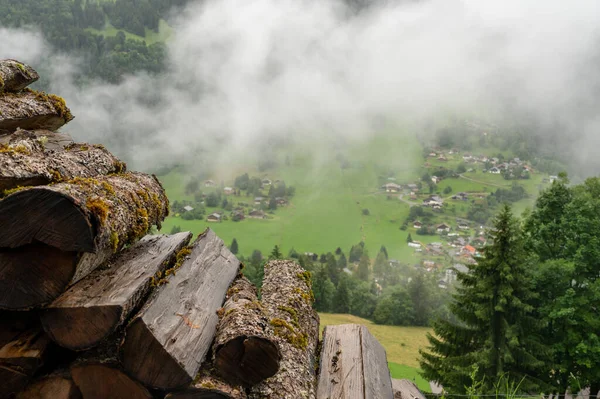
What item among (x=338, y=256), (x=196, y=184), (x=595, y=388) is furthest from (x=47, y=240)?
(x=196, y=184)

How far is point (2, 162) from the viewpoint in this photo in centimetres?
394

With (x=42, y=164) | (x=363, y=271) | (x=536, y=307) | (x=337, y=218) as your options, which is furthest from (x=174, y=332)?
(x=337, y=218)

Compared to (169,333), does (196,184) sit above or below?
above

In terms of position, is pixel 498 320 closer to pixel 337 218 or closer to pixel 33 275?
pixel 33 275

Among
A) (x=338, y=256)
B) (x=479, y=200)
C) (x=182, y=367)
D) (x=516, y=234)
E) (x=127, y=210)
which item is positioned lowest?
(x=182, y=367)

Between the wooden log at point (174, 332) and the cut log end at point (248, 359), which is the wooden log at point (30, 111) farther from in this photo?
the cut log end at point (248, 359)

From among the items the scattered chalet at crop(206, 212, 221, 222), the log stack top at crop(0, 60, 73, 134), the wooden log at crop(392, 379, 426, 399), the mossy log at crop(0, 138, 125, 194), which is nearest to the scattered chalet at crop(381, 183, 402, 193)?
the scattered chalet at crop(206, 212, 221, 222)

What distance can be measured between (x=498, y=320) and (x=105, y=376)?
70.1ft

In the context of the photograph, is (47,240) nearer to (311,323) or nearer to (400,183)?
(311,323)

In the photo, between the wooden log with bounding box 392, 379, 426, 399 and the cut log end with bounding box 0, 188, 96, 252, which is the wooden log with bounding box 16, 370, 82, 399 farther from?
the wooden log with bounding box 392, 379, 426, 399

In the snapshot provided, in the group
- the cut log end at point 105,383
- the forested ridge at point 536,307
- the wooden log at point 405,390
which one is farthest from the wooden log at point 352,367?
the forested ridge at point 536,307

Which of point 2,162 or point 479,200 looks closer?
point 2,162

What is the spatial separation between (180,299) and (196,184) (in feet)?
628

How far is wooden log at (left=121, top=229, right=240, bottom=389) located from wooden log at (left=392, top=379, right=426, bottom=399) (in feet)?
9.21
